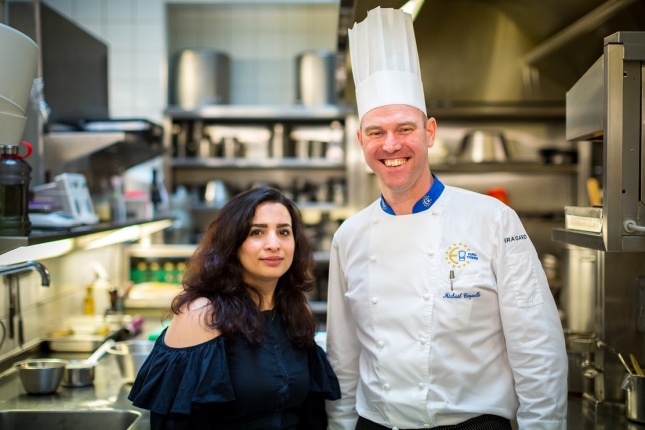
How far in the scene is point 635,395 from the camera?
1.95 metres

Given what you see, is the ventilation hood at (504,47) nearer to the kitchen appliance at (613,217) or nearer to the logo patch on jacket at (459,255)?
the kitchen appliance at (613,217)

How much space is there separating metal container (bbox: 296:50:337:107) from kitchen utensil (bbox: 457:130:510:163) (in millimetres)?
1022

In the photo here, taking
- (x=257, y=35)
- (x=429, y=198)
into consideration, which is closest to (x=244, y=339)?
(x=429, y=198)

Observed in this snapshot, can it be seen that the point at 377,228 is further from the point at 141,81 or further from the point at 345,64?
the point at 141,81

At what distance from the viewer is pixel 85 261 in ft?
11.9

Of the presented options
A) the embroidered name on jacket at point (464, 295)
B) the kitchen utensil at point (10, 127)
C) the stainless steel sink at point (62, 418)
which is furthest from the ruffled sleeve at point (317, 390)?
the kitchen utensil at point (10, 127)

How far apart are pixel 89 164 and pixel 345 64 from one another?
1438 millimetres

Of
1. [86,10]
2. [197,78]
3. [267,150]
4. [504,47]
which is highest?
[86,10]

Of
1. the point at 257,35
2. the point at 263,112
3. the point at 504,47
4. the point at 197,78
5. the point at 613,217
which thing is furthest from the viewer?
the point at 257,35

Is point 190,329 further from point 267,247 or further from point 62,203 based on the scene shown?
point 62,203

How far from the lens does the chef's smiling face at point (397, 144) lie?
1745mm

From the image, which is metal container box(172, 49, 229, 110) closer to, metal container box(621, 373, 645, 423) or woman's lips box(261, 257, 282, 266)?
woman's lips box(261, 257, 282, 266)

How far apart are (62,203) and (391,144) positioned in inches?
55.2

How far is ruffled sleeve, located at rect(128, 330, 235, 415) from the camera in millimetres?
1665
